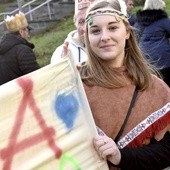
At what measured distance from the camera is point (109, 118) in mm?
2182

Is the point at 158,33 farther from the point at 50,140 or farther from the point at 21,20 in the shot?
the point at 50,140

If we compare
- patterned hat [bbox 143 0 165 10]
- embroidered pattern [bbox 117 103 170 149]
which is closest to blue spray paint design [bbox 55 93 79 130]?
embroidered pattern [bbox 117 103 170 149]

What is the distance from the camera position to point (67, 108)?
6.72 feet

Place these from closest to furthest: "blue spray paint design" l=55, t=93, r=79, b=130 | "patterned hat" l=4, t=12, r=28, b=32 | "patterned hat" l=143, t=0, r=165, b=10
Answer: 1. "blue spray paint design" l=55, t=93, r=79, b=130
2. "patterned hat" l=4, t=12, r=28, b=32
3. "patterned hat" l=143, t=0, r=165, b=10

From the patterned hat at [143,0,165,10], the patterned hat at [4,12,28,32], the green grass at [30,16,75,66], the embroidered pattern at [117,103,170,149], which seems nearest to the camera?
the embroidered pattern at [117,103,170,149]

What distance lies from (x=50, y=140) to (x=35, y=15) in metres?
12.3

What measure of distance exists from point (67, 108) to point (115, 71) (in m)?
0.33

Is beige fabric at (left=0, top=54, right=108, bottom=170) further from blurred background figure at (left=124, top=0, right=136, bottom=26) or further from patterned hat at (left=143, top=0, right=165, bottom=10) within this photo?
patterned hat at (left=143, top=0, right=165, bottom=10)

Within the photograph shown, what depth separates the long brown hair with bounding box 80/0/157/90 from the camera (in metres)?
2.23

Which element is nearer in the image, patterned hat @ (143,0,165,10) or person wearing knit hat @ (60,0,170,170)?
person wearing knit hat @ (60,0,170,170)

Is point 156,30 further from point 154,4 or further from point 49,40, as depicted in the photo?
point 49,40

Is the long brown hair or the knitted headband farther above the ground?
the knitted headband

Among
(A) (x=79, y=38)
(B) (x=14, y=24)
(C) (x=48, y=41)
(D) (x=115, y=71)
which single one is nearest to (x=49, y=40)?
(C) (x=48, y=41)

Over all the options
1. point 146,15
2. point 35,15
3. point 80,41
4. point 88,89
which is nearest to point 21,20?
point 146,15
